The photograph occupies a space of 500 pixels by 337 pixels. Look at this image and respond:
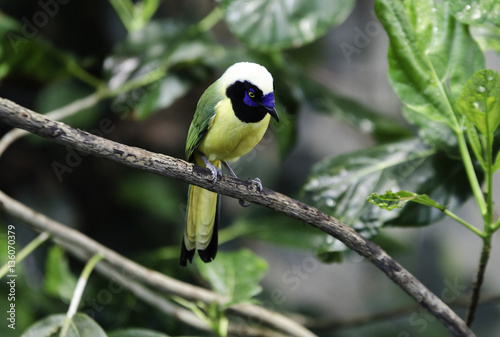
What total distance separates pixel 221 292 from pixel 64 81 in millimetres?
1061

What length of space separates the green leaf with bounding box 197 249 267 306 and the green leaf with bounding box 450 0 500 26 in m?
0.85

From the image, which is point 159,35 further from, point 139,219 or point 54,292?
point 54,292

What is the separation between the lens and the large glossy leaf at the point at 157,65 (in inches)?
63.7

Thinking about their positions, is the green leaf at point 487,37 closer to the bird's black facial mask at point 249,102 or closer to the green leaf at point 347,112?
the green leaf at point 347,112

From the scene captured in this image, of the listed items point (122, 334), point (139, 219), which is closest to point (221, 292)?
point (122, 334)

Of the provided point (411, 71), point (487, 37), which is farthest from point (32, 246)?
point (487, 37)

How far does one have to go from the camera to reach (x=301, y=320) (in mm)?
1863

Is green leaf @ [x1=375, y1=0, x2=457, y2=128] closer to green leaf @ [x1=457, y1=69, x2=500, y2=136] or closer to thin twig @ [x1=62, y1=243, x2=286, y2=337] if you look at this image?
green leaf @ [x1=457, y1=69, x2=500, y2=136]

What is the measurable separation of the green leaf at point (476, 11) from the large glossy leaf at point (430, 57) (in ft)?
0.16

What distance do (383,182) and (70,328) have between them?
2.76ft

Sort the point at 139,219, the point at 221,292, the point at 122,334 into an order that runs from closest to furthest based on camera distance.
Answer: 1. the point at 122,334
2. the point at 221,292
3. the point at 139,219

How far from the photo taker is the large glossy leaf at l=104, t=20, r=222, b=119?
1619 millimetres
